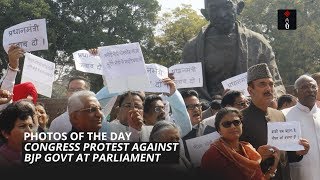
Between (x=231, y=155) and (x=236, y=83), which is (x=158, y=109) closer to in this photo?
(x=231, y=155)

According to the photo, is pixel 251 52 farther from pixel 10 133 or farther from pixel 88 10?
pixel 88 10

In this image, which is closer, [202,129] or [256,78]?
[256,78]

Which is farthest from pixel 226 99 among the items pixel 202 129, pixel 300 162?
pixel 300 162

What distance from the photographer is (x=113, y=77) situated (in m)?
4.72

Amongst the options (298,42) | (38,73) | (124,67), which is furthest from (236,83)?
(298,42)

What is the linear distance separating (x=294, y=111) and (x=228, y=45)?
Result: 4.03m

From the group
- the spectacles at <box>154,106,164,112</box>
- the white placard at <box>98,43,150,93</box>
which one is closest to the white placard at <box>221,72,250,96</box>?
the spectacles at <box>154,106,164,112</box>

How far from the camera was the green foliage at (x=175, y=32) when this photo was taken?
102 ft

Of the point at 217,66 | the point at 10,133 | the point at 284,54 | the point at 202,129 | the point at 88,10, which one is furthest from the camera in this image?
the point at 88,10

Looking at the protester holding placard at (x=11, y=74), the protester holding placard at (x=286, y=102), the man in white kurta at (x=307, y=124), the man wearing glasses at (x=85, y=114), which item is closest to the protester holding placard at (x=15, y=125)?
the man wearing glasses at (x=85, y=114)

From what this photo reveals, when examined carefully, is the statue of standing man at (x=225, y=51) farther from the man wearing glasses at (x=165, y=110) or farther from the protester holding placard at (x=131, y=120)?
the protester holding placard at (x=131, y=120)

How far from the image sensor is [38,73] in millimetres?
5484

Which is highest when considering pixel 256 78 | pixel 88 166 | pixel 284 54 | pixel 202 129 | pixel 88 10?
pixel 88 10

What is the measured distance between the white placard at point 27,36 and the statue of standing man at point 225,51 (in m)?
3.99
